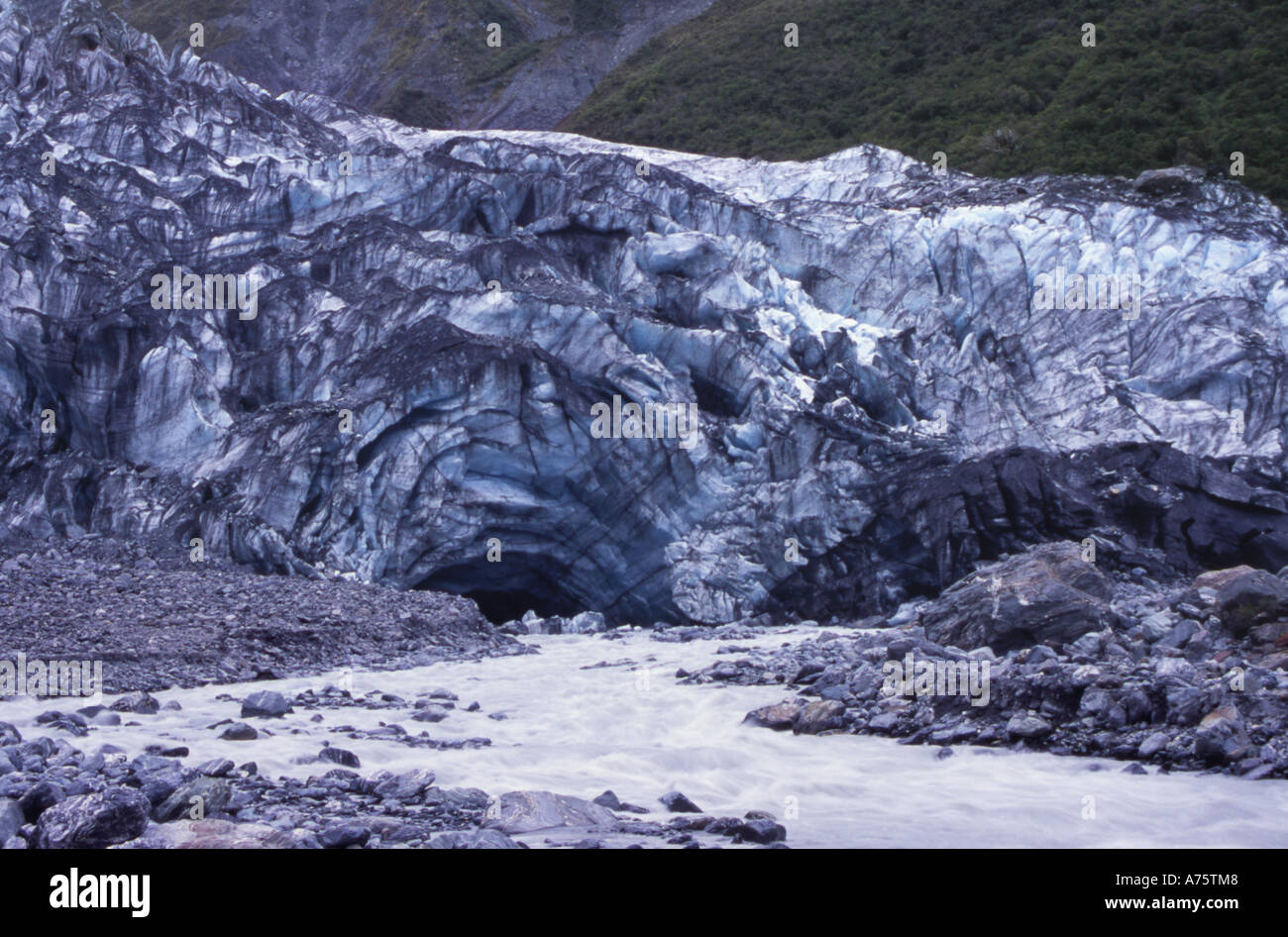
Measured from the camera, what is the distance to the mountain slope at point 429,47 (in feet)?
177

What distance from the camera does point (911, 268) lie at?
25.0 meters

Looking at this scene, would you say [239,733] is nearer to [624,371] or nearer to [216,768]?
[216,768]

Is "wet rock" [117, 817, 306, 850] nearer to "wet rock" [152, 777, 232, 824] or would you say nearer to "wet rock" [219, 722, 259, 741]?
"wet rock" [152, 777, 232, 824]

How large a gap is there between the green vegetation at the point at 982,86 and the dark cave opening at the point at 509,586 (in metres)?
21.0

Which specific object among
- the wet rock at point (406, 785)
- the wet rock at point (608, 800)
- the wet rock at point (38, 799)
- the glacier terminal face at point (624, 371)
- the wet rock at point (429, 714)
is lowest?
the wet rock at point (429, 714)

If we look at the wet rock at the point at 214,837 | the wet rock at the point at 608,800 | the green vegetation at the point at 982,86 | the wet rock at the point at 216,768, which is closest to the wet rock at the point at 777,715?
the wet rock at the point at 608,800

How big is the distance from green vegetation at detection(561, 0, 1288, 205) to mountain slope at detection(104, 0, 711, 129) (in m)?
5.06

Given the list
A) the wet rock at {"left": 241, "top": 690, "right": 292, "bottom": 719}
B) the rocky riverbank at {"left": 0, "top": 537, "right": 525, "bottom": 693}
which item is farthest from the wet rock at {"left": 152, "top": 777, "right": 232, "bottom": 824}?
the rocky riverbank at {"left": 0, "top": 537, "right": 525, "bottom": 693}

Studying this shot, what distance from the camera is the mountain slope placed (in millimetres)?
54000

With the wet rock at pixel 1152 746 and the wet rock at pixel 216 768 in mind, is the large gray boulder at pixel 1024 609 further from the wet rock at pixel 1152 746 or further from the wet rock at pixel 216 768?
the wet rock at pixel 216 768

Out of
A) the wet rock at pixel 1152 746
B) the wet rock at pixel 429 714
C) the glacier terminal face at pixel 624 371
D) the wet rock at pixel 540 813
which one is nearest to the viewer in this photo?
the wet rock at pixel 540 813

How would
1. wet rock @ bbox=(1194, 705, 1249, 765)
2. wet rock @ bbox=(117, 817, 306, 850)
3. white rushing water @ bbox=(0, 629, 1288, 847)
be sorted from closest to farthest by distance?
1. wet rock @ bbox=(117, 817, 306, 850)
2. white rushing water @ bbox=(0, 629, 1288, 847)
3. wet rock @ bbox=(1194, 705, 1249, 765)
